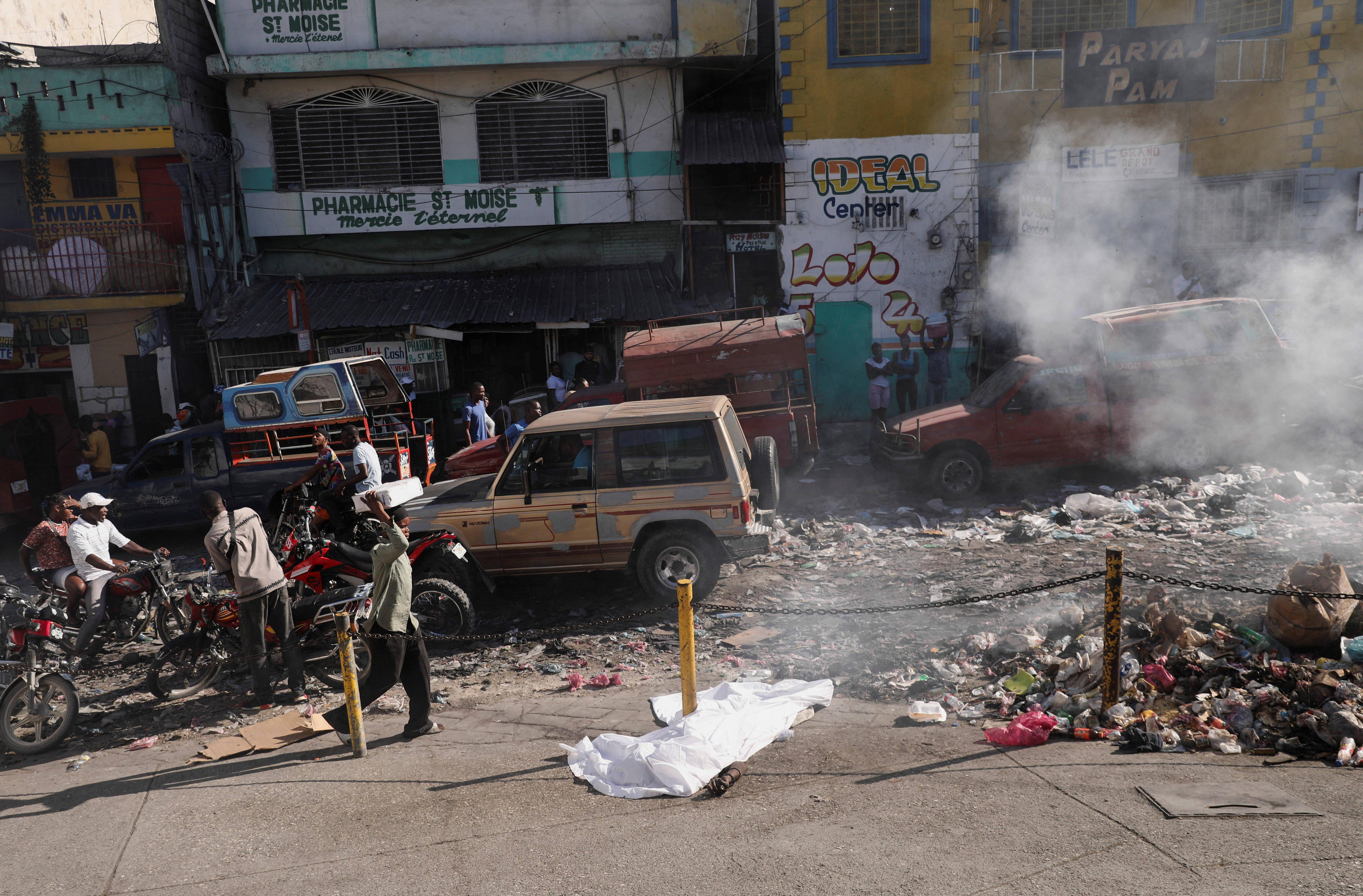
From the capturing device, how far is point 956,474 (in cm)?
1112

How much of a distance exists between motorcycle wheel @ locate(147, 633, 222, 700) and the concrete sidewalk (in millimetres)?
1248

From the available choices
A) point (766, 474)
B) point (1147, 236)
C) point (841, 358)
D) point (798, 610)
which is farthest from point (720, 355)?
point (1147, 236)

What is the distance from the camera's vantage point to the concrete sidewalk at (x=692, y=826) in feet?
12.3

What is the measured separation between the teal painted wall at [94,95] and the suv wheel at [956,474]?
14.7 metres

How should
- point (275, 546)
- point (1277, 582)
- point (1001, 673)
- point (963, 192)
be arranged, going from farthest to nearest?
point (963, 192)
point (275, 546)
point (1277, 582)
point (1001, 673)

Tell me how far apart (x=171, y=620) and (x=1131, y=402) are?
11.1 m

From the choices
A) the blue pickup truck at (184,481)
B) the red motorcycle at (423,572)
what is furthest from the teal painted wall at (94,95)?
the red motorcycle at (423,572)

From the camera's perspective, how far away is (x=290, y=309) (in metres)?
12.8

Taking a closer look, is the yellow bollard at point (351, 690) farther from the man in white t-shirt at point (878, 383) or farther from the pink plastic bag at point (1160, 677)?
the man in white t-shirt at point (878, 383)

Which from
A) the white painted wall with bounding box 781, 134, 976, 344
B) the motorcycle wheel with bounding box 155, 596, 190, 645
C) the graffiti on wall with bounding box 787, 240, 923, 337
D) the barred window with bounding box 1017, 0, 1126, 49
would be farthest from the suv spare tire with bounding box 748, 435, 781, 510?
the barred window with bounding box 1017, 0, 1126, 49

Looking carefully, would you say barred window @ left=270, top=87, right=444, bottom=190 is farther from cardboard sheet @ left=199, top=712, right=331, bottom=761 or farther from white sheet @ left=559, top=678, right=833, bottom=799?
white sheet @ left=559, top=678, right=833, bottom=799

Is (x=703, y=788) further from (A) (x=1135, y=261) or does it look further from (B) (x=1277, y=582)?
(A) (x=1135, y=261)

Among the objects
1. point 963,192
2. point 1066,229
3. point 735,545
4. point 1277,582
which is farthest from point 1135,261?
point 735,545

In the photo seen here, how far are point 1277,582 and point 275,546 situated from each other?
911 centimetres
